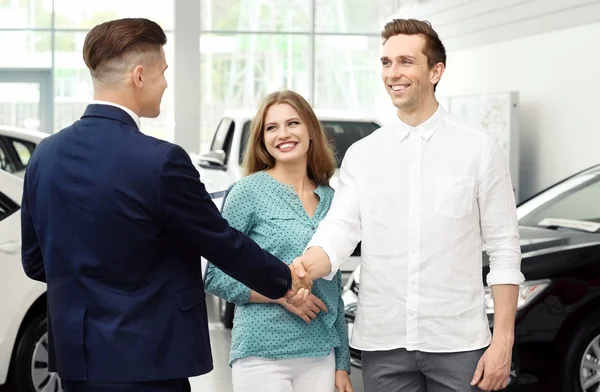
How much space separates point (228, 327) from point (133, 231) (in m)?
5.91

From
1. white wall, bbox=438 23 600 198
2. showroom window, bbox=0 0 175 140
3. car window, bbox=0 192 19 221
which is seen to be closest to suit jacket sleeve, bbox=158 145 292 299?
car window, bbox=0 192 19 221

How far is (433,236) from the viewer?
120 inches

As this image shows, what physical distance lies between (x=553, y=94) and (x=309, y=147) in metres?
9.07

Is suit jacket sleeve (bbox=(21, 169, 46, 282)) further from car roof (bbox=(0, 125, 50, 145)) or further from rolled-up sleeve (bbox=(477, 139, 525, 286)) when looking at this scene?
car roof (bbox=(0, 125, 50, 145))

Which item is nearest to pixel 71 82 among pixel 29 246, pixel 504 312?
pixel 29 246

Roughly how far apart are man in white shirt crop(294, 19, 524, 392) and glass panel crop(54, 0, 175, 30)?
56.5 ft

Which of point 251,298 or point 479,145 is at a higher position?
point 479,145

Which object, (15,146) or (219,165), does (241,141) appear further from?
(15,146)

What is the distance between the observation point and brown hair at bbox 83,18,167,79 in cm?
270

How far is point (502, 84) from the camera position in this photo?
13.8m

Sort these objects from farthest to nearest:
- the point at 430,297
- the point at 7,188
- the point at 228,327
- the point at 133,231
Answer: the point at 228,327, the point at 7,188, the point at 430,297, the point at 133,231

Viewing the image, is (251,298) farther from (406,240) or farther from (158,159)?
(158,159)

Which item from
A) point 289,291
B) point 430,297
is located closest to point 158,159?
point 289,291

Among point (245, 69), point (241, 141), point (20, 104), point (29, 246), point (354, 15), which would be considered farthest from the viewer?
point (354, 15)
